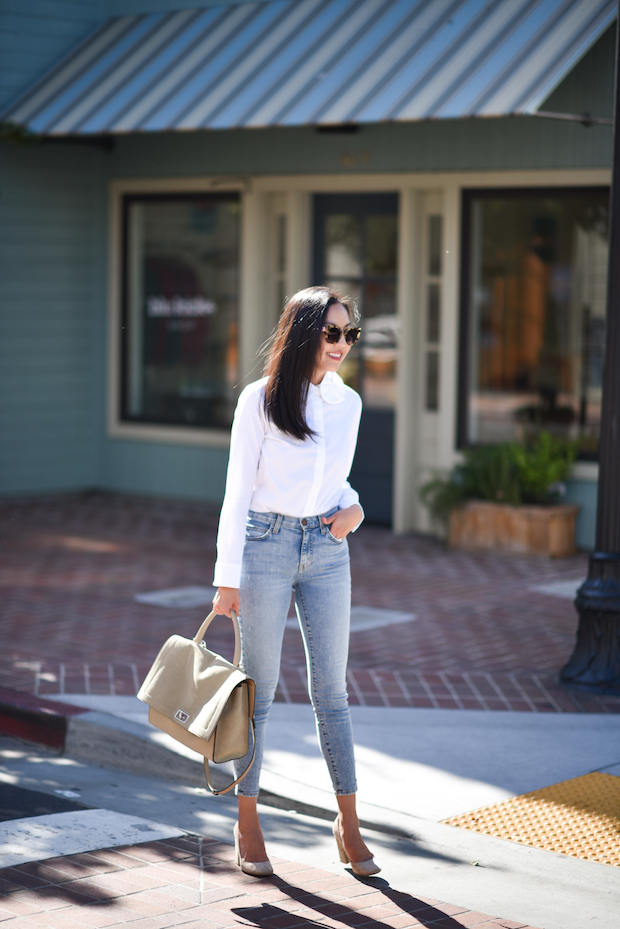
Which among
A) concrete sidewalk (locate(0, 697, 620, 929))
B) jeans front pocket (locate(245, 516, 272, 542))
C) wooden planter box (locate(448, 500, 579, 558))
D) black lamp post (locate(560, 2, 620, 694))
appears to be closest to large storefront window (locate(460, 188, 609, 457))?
wooden planter box (locate(448, 500, 579, 558))

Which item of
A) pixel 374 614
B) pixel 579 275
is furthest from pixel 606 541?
pixel 579 275

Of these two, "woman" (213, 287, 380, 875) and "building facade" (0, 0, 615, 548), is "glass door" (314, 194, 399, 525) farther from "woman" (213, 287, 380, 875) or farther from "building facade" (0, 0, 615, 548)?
"woman" (213, 287, 380, 875)

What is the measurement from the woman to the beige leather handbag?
144 millimetres

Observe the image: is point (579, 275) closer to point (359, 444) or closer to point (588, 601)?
point (359, 444)

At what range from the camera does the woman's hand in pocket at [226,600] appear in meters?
4.22

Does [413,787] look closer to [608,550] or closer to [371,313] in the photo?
[608,550]

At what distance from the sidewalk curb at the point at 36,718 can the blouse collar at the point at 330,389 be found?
92.1 inches

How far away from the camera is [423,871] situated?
4.57 m

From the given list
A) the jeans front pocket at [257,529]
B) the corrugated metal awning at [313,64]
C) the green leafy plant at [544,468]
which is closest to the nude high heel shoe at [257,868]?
the jeans front pocket at [257,529]

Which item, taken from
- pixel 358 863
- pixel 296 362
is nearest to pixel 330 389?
pixel 296 362

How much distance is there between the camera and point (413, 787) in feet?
17.4

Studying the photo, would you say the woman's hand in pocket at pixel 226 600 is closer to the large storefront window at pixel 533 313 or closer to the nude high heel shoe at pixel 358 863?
the nude high heel shoe at pixel 358 863

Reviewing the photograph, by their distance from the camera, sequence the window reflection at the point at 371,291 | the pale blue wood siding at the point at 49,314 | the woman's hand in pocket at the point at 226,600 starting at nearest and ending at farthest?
the woman's hand in pocket at the point at 226,600
the window reflection at the point at 371,291
the pale blue wood siding at the point at 49,314

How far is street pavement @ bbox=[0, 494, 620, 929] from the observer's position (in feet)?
13.9
